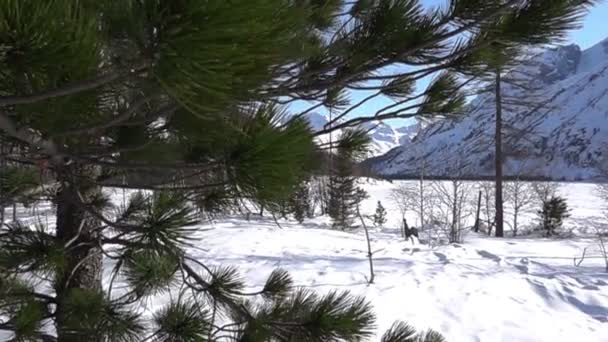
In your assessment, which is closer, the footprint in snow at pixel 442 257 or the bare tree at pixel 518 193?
the footprint in snow at pixel 442 257

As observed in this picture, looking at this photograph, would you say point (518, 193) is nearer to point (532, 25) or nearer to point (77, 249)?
point (532, 25)

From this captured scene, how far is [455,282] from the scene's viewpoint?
5.79m

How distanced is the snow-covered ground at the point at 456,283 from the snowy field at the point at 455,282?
0.4 inches

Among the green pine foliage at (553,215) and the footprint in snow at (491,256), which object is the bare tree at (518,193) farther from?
the footprint in snow at (491,256)

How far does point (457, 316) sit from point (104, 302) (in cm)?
382

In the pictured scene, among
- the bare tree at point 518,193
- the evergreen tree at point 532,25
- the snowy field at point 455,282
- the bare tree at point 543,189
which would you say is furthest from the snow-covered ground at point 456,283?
the bare tree at point 543,189

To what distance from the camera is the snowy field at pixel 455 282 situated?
4.21 m

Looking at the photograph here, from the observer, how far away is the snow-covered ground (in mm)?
4219

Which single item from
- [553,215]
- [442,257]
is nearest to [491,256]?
[442,257]

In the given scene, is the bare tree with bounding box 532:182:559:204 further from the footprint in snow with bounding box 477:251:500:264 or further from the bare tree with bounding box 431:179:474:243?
the footprint in snow with bounding box 477:251:500:264

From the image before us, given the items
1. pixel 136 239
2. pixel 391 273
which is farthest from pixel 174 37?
pixel 391 273

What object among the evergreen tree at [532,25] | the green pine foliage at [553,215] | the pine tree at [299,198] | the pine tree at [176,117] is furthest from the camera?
the green pine foliage at [553,215]

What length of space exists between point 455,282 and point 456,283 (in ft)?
0.19

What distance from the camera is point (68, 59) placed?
521mm
